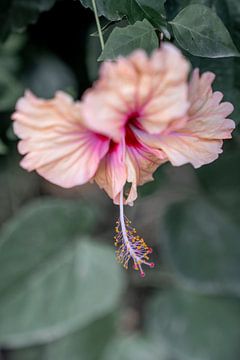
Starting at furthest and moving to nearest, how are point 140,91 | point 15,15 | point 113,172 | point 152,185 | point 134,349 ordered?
1. point 134,349
2. point 152,185
3. point 15,15
4. point 113,172
5. point 140,91

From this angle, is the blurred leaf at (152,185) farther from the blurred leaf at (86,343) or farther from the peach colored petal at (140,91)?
the blurred leaf at (86,343)

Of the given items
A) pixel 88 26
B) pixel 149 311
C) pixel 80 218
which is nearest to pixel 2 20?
pixel 88 26

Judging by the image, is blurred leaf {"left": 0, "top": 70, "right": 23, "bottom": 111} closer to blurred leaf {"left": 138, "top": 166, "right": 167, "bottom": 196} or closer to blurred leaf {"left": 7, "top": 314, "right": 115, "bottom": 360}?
blurred leaf {"left": 138, "top": 166, "right": 167, "bottom": 196}

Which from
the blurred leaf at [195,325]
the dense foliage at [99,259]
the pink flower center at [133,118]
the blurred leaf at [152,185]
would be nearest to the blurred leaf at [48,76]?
the dense foliage at [99,259]

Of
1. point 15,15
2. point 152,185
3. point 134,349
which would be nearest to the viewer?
point 15,15

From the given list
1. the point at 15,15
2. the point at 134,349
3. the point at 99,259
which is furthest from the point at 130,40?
the point at 134,349

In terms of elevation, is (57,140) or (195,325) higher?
(57,140)

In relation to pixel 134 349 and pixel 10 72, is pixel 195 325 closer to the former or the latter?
pixel 134 349
